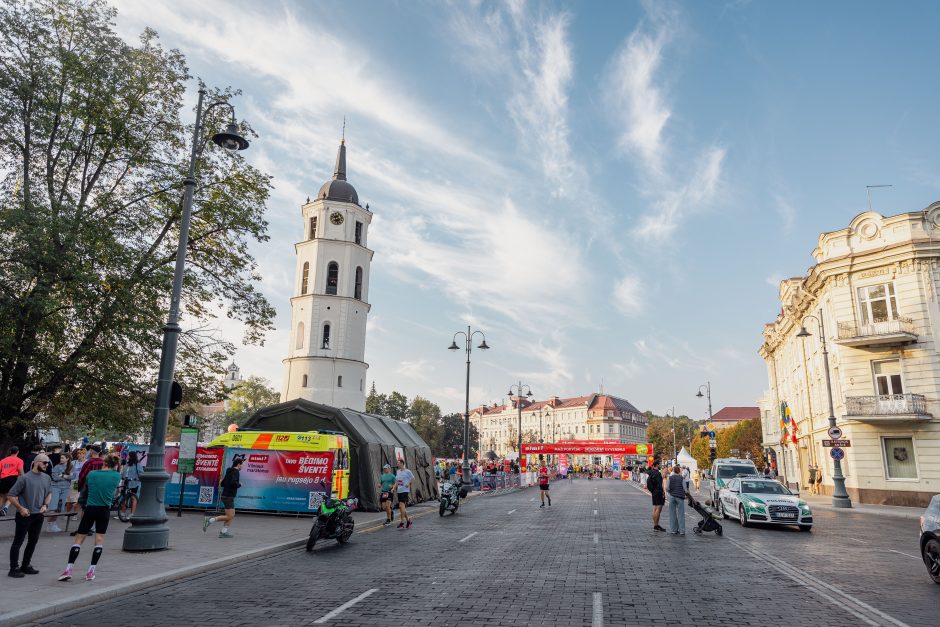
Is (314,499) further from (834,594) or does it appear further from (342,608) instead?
(834,594)

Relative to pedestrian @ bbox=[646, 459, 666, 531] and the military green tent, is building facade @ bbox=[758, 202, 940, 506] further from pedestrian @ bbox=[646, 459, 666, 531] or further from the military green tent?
the military green tent

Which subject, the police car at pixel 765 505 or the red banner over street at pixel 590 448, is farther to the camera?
the red banner over street at pixel 590 448

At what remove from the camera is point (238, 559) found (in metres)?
10.9

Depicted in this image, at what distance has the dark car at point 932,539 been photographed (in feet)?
30.3

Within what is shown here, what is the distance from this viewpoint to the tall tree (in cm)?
1541

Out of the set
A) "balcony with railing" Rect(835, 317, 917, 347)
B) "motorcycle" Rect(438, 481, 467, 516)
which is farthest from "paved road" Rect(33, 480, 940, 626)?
"balcony with railing" Rect(835, 317, 917, 347)

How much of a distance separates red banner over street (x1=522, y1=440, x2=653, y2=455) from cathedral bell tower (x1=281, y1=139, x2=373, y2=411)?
25.3 m

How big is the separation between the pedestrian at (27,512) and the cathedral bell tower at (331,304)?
39.3 meters

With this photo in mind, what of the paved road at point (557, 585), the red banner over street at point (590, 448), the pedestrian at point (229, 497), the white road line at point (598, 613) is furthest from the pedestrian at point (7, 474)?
the red banner over street at point (590, 448)

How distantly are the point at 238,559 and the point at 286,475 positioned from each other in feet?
26.8

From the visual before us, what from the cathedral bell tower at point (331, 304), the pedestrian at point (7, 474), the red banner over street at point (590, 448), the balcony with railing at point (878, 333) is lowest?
the pedestrian at point (7, 474)

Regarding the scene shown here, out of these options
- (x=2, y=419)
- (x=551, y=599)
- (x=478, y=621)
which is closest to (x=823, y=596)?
(x=551, y=599)

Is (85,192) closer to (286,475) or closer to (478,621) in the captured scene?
(286,475)

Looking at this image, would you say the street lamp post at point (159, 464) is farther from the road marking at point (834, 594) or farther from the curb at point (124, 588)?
the road marking at point (834, 594)
